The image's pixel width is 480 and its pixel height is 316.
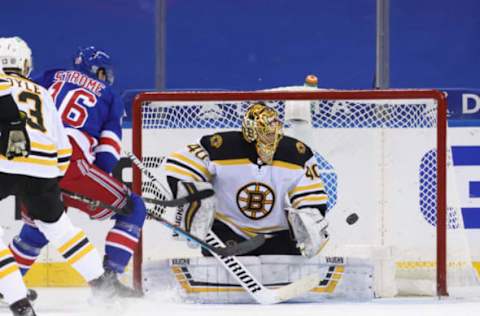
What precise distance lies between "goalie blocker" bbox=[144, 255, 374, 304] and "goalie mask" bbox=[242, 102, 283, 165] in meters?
0.36

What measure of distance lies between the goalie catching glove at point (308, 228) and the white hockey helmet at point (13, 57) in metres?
1.06

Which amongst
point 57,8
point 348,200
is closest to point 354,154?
point 348,200

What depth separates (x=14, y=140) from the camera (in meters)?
2.92

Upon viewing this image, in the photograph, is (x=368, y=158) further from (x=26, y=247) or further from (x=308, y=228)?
(x=26, y=247)

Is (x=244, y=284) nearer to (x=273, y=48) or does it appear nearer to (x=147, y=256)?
(x=147, y=256)

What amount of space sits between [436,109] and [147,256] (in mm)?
1182

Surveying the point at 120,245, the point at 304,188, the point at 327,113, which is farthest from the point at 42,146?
the point at 327,113

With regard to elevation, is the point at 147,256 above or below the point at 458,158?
below

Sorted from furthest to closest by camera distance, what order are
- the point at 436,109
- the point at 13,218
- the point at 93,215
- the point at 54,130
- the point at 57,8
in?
the point at 57,8, the point at 13,218, the point at 436,109, the point at 93,215, the point at 54,130

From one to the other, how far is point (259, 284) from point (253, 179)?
359mm

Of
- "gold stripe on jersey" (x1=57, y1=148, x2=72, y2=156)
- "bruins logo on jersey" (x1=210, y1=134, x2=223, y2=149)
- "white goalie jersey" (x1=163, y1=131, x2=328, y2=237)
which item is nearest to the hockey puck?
"white goalie jersey" (x1=163, y1=131, x2=328, y2=237)

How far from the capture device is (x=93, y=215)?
11.9 ft

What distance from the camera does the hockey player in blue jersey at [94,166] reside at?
3568mm

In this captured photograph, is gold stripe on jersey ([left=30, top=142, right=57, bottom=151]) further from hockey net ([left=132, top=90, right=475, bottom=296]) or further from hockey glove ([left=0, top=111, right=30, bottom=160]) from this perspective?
hockey net ([left=132, top=90, right=475, bottom=296])
